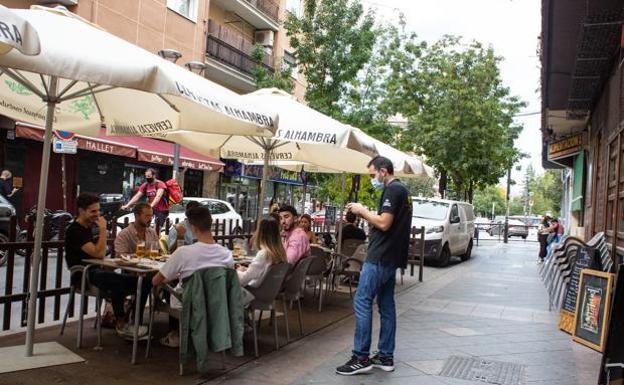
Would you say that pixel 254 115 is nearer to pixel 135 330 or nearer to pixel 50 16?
pixel 50 16

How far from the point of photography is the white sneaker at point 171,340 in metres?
5.43

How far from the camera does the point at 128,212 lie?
12.7 metres

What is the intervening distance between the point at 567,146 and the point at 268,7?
18052 millimetres

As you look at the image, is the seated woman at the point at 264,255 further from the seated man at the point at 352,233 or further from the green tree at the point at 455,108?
the green tree at the point at 455,108

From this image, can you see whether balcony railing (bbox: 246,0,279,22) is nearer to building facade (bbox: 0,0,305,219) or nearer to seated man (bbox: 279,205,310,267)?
building facade (bbox: 0,0,305,219)

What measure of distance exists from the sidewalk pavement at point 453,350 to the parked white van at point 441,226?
16.4ft

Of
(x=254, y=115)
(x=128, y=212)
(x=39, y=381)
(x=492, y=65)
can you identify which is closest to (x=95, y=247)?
(x=39, y=381)

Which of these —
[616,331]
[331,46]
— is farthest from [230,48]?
[616,331]

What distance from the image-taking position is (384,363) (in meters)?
5.17

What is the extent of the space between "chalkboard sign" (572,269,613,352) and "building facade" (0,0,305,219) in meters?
12.8

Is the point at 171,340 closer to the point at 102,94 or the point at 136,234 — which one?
the point at 136,234

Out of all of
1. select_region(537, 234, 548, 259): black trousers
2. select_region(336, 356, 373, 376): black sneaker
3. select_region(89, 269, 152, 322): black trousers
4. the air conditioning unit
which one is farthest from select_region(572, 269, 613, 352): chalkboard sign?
the air conditioning unit

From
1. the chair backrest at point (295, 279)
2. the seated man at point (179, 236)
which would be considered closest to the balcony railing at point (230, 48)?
the seated man at point (179, 236)

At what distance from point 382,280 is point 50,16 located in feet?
11.1
